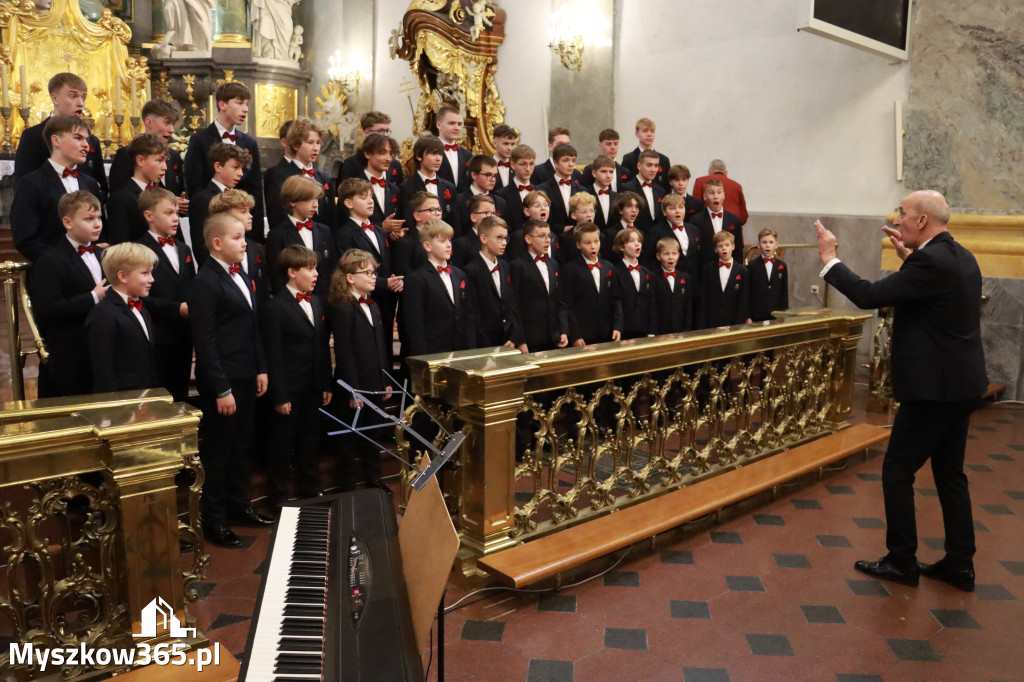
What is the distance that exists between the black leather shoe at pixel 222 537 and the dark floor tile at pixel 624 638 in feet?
6.13

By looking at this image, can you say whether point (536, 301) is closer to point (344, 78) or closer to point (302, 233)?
point (302, 233)

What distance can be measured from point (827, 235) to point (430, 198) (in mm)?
2354

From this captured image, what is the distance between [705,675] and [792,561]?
124 cm

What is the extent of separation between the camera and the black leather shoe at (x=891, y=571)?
3830 mm

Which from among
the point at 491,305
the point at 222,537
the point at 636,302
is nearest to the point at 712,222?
the point at 636,302

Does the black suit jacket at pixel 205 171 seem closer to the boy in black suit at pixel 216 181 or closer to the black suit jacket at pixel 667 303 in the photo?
the boy in black suit at pixel 216 181

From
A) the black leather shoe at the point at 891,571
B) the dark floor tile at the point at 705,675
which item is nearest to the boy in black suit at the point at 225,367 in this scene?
the dark floor tile at the point at 705,675

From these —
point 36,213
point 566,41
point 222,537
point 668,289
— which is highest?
point 566,41

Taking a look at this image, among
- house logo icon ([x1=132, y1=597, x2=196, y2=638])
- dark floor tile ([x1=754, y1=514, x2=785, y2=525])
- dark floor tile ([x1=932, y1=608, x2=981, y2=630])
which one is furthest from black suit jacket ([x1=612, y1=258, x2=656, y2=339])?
house logo icon ([x1=132, y1=597, x2=196, y2=638])

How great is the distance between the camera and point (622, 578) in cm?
387

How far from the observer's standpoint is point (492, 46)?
39.4 ft

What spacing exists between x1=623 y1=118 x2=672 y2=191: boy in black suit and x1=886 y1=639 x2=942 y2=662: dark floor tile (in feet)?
15.4

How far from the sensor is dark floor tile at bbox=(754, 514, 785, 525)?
4570 millimetres

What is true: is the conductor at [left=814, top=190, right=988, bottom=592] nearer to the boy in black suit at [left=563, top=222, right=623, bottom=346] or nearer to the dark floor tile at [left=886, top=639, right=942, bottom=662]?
the dark floor tile at [left=886, top=639, right=942, bottom=662]
